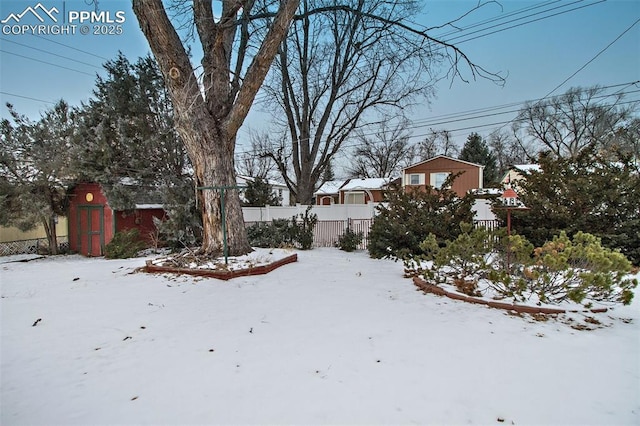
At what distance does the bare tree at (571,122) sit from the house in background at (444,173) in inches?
231

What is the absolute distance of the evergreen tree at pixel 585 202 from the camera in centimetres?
613

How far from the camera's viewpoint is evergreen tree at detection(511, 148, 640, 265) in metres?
6.13

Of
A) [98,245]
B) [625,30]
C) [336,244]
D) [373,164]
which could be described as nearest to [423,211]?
[336,244]

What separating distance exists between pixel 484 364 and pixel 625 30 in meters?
8.92

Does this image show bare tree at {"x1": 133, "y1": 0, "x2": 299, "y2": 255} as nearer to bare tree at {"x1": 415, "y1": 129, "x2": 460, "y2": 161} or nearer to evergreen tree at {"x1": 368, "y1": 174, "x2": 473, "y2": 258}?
evergreen tree at {"x1": 368, "y1": 174, "x2": 473, "y2": 258}

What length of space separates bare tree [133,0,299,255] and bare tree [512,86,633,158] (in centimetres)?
2130

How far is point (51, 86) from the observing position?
9.53 meters

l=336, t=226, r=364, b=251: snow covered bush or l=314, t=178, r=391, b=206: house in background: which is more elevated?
l=314, t=178, r=391, b=206: house in background

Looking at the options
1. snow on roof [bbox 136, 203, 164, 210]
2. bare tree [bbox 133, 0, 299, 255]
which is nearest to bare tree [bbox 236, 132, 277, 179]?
snow on roof [bbox 136, 203, 164, 210]

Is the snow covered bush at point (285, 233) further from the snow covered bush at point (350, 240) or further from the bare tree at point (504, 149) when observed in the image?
the bare tree at point (504, 149)

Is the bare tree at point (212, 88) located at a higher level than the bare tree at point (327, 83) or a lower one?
lower

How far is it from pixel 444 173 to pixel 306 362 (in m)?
18.9

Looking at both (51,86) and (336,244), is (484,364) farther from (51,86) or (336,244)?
(51,86)

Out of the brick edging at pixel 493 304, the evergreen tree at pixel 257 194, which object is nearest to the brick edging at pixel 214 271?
the brick edging at pixel 493 304
